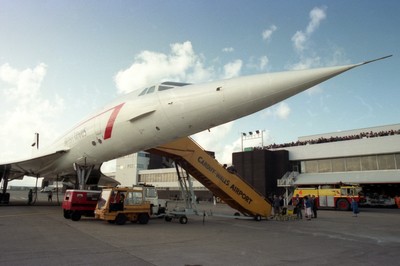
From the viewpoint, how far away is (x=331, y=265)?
19.7 feet

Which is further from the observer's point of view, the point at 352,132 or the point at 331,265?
the point at 352,132

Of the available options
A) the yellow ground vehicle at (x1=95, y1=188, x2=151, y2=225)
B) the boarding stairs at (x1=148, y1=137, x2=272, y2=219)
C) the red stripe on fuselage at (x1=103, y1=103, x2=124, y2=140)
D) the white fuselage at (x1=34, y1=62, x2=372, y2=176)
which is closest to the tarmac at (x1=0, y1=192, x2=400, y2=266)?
the yellow ground vehicle at (x1=95, y1=188, x2=151, y2=225)

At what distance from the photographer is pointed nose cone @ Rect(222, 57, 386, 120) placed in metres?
6.81

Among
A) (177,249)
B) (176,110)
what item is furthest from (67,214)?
(177,249)

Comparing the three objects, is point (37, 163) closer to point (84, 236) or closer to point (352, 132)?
point (84, 236)

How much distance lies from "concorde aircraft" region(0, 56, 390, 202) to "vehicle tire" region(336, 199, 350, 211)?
67.9ft

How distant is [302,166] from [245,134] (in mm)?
10434

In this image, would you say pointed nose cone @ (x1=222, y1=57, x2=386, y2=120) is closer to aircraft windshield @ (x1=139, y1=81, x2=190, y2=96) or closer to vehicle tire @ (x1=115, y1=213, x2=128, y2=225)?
aircraft windshield @ (x1=139, y1=81, x2=190, y2=96)

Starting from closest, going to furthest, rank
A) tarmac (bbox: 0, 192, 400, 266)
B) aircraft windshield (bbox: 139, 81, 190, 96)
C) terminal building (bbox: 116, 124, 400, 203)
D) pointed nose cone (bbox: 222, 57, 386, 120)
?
tarmac (bbox: 0, 192, 400, 266) → pointed nose cone (bbox: 222, 57, 386, 120) → aircraft windshield (bbox: 139, 81, 190, 96) → terminal building (bbox: 116, 124, 400, 203)

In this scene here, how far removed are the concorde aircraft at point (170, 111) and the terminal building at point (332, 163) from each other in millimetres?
25455

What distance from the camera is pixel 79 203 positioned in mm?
12938

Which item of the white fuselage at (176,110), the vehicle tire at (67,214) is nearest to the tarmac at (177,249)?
the white fuselage at (176,110)

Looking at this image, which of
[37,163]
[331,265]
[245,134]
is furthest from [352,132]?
[331,265]

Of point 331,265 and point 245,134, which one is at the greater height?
point 245,134
